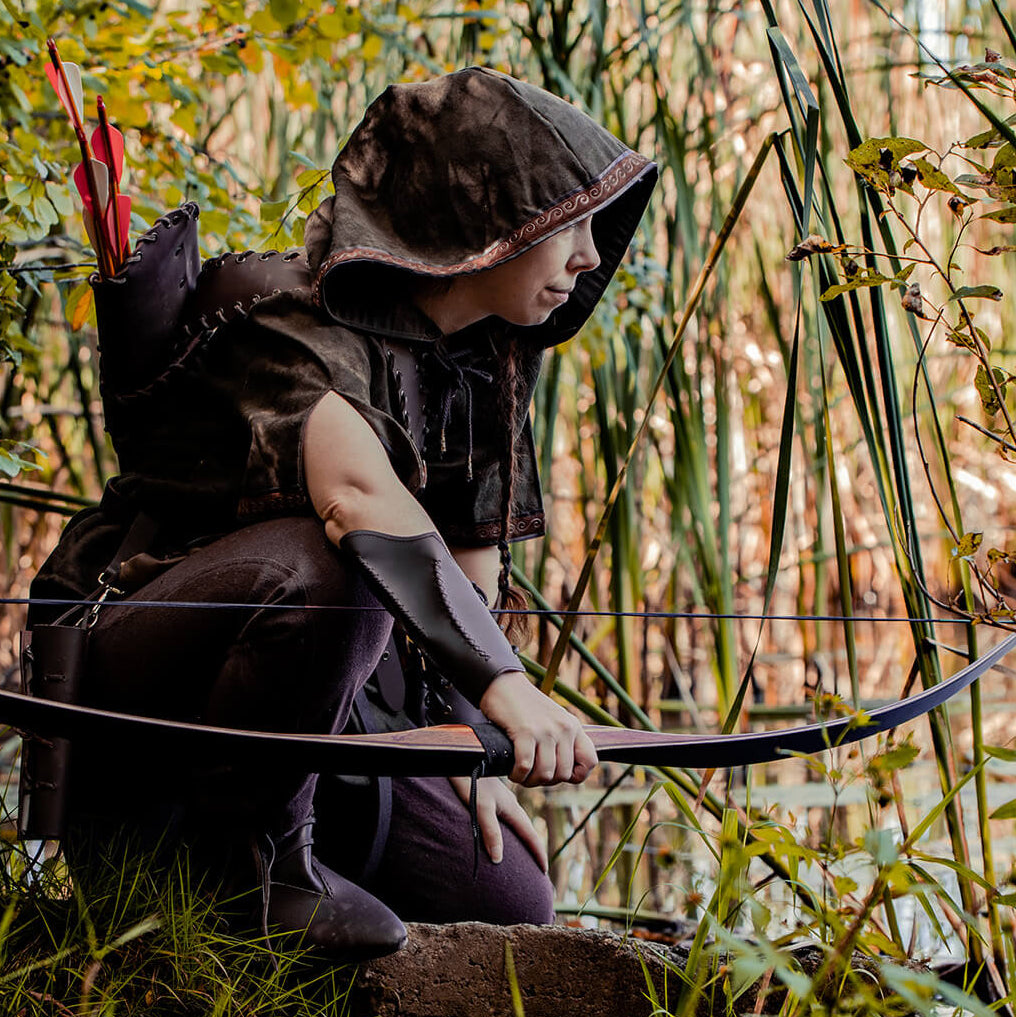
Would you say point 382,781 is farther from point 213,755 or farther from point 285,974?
point 213,755

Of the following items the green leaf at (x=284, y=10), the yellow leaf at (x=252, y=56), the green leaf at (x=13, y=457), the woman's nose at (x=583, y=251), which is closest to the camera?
the woman's nose at (x=583, y=251)

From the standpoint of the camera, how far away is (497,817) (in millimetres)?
1350

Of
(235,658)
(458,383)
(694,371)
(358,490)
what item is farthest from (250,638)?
(694,371)

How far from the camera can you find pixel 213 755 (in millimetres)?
857

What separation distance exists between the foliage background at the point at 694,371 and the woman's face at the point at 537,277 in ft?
0.70

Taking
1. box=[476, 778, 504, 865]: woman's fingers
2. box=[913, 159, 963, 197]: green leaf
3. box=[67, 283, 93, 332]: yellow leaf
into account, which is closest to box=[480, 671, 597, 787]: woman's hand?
box=[476, 778, 504, 865]: woman's fingers

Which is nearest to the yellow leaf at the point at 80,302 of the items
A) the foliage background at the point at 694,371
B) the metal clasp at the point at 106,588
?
the foliage background at the point at 694,371

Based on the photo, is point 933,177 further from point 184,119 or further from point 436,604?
point 184,119

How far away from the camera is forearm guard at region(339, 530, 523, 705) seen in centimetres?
95

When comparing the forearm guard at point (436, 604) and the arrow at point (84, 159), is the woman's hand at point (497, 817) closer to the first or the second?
the forearm guard at point (436, 604)

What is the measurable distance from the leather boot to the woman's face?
537mm

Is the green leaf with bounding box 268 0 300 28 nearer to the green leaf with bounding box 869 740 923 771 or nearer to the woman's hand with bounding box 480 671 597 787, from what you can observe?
the woman's hand with bounding box 480 671 597 787

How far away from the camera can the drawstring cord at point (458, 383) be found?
1260mm

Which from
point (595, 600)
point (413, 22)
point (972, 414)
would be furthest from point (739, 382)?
point (413, 22)
